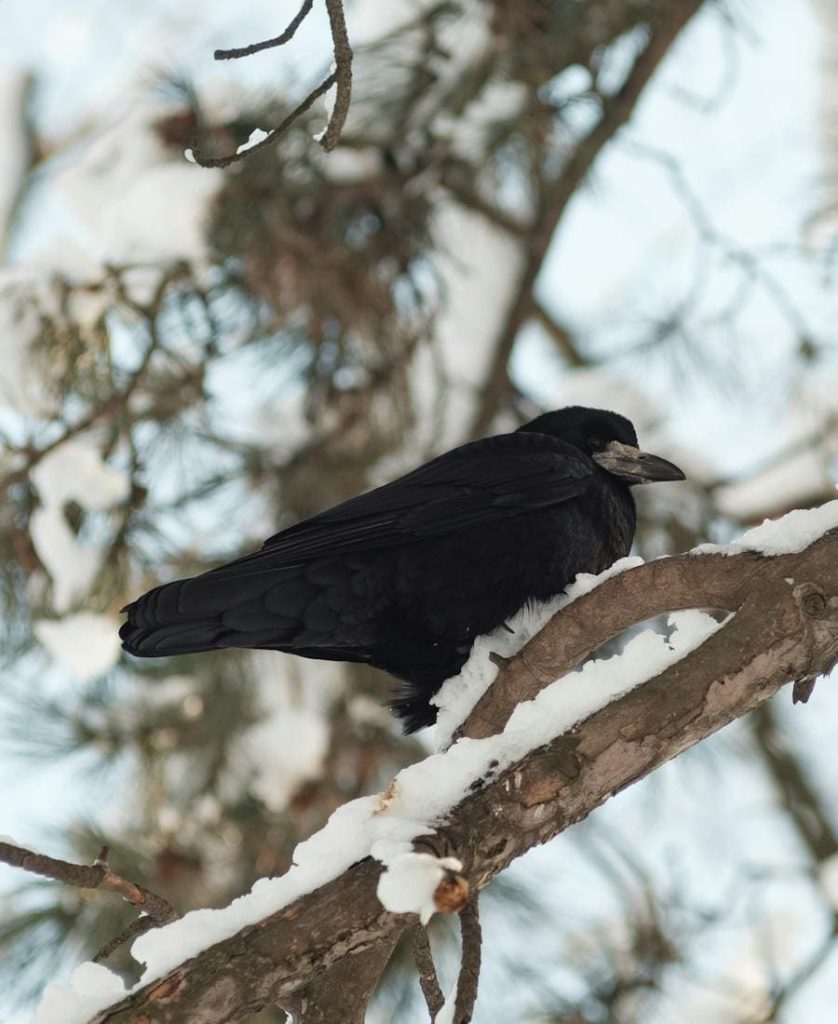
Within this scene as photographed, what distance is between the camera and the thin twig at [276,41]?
83.3 inches

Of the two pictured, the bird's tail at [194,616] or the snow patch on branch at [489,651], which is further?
the bird's tail at [194,616]

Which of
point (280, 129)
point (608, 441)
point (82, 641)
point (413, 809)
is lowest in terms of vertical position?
point (82, 641)

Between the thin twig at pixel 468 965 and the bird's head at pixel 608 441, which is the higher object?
the thin twig at pixel 468 965

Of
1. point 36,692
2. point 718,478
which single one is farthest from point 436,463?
point 36,692

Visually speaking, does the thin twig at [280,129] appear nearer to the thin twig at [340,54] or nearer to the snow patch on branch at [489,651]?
the thin twig at [340,54]

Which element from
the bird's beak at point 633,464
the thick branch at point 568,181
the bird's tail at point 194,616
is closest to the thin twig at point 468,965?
the bird's tail at point 194,616

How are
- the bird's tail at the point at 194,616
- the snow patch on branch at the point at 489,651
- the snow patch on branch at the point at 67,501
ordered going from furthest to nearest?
the snow patch on branch at the point at 67,501
the bird's tail at the point at 194,616
the snow patch on branch at the point at 489,651

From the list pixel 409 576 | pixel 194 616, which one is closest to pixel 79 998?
pixel 194 616

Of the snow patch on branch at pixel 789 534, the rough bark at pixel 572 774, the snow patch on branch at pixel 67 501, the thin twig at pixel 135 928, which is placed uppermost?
the snow patch on branch at pixel 789 534

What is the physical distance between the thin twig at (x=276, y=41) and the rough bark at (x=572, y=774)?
1145 millimetres

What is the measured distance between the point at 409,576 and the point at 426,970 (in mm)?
1205

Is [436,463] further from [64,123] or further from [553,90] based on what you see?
[64,123]

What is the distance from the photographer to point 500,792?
216 cm

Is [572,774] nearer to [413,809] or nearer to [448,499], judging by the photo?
[413,809]
